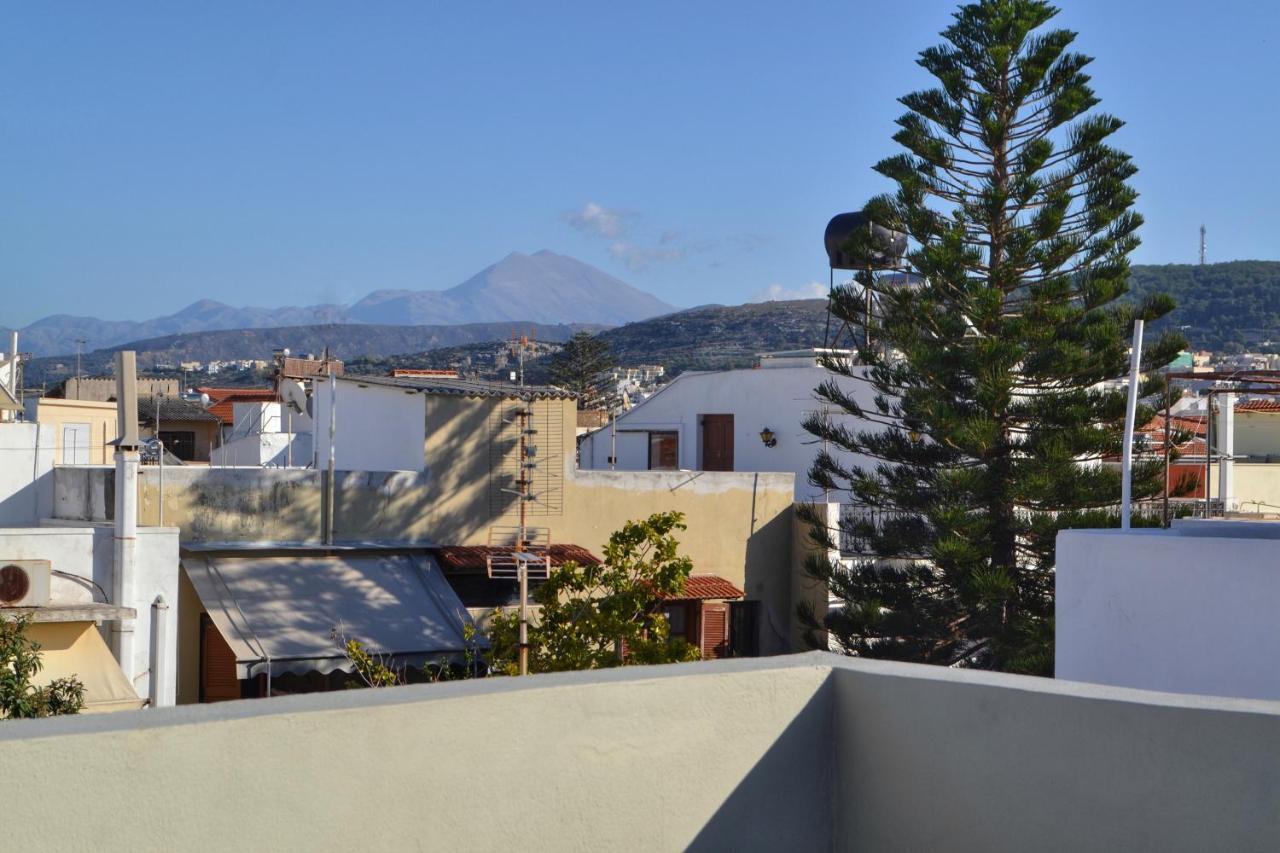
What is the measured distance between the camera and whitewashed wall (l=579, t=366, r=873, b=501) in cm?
2338

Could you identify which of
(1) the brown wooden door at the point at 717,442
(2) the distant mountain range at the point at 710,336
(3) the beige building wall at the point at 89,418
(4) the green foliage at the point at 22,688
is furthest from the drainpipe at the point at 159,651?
(2) the distant mountain range at the point at 710,336

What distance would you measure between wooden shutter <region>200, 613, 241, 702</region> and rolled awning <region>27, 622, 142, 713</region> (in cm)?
158

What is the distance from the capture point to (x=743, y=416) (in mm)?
24438

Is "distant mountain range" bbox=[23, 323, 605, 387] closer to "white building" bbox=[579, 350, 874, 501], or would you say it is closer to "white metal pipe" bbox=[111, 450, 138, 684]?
"white building" bbox=[579, 350, 874, 501]

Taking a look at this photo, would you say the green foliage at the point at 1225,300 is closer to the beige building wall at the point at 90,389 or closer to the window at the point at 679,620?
the beige building wall at the point at 90,389

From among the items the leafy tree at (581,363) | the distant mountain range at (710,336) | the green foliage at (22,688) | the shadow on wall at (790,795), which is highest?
the distant mountain range at (710,336)

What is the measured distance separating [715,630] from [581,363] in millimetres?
33125

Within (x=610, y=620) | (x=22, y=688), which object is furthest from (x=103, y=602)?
(x=22, y=688)

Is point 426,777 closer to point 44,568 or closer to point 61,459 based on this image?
point 44,568

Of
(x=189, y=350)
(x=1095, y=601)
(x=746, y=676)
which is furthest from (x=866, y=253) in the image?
(x=189, y=350)

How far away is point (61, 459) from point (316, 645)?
43.1ft

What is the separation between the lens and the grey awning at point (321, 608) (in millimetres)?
14445

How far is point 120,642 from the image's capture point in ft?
45.0

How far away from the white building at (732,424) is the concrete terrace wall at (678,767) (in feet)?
60.9
